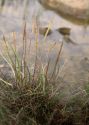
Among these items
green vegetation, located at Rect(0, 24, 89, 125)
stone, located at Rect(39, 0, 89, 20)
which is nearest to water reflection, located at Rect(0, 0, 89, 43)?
stone, located at Rect(39, 0, 89, 20)

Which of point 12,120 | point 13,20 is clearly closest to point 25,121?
point 12,120

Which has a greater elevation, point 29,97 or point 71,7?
point 29,97

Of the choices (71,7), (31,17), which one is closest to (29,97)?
(31,17)

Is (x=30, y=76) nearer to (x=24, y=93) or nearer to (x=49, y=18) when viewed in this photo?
(x=24, y=93)

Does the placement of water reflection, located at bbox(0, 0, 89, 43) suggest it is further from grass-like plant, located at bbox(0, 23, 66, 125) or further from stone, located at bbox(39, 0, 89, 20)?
grass-like plant, located at bbox(0, 23, 66, 125)

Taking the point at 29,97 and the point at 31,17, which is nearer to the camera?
the point at 29,97

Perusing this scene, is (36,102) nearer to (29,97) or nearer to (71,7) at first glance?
(29,97)
